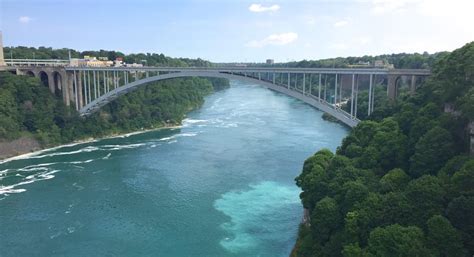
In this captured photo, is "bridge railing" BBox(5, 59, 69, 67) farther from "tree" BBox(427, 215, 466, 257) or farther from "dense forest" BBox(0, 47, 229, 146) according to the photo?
"tree" BBox(427, 215, 466, 257)

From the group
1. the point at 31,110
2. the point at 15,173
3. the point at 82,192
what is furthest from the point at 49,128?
the point at 82,192

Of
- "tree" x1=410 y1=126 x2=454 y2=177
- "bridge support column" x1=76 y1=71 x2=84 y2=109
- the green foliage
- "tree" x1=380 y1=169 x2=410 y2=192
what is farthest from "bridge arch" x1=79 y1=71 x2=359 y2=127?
"tree" x1=380 y1=169 x2=410 y2=192

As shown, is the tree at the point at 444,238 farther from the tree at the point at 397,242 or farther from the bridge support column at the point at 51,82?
the bridge support column at the point at 51,82

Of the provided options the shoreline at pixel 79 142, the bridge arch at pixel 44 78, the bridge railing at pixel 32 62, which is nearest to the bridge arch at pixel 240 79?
the shoreline at pixel 79 142

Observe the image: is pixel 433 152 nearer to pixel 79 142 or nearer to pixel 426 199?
pixel 426 199

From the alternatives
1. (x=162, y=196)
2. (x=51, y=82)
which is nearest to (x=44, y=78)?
(x=51, y=82)

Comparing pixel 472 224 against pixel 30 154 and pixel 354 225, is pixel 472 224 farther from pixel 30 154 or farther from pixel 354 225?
pixel 30 154
